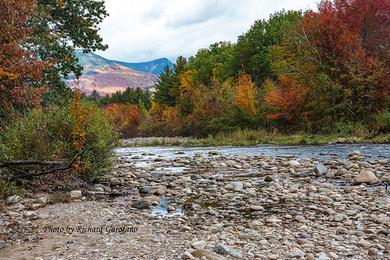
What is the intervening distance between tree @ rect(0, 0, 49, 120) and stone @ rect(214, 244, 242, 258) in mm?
Result: 4878

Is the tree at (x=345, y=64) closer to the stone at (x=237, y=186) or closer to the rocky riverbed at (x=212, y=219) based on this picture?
the rocky riverbed at (x=212, y=219)

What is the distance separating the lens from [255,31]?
57.8m

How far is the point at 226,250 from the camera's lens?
5855 millimetres

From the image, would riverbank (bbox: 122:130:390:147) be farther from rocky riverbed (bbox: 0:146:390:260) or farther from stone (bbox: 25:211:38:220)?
stone (bbox: 25:211:38:220)

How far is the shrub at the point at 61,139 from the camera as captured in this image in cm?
1104

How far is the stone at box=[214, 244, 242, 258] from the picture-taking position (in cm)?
579

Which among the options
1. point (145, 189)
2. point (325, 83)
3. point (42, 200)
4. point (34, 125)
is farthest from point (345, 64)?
point (42, 200)

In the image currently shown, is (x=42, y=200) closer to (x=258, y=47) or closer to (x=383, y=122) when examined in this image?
(x=383, y=122)

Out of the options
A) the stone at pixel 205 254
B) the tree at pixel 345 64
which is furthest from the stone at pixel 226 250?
the tree at pixel 345 64

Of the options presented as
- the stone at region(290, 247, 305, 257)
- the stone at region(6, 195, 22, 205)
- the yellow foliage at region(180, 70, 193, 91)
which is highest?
the yellow foliage at region(180, 70, 193, 91)

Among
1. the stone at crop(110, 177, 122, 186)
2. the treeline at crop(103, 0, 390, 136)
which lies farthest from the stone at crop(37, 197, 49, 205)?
the treeline at crop(103, 0, 390, 136)

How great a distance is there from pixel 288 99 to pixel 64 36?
20.5 meters

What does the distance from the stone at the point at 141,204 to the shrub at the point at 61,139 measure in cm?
217

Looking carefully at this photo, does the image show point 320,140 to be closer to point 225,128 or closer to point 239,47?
point 225,128
